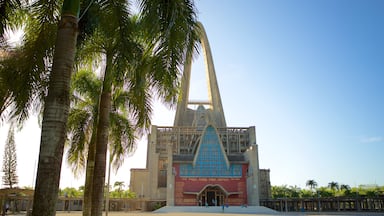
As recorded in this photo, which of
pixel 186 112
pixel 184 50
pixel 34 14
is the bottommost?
pixel 184 50

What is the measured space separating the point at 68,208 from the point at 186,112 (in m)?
47.7

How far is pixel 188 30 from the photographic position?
22.9ft

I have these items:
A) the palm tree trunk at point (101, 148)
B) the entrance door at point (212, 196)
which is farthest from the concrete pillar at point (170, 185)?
the palm tree trunk at point (101, 148)

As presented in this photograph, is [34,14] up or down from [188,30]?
up

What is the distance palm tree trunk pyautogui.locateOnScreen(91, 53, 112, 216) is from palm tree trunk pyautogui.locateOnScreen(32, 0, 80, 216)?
128 inches

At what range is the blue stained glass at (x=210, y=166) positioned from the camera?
55.1m

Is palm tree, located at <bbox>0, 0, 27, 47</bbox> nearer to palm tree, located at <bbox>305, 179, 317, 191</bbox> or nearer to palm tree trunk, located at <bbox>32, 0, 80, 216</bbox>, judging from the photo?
palm tree trunk, located at <bbox>32, 0, 80, 216</bbox>

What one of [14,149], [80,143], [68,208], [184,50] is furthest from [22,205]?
[184,50]

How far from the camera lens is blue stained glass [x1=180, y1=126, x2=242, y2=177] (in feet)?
181

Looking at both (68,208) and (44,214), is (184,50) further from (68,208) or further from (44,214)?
(68,208)

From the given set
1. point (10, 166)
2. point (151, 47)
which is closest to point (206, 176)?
point (10, 166)

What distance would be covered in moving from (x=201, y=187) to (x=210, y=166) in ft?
13.4

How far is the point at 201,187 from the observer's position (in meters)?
54.2

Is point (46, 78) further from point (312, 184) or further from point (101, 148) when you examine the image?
point (312, 184)
